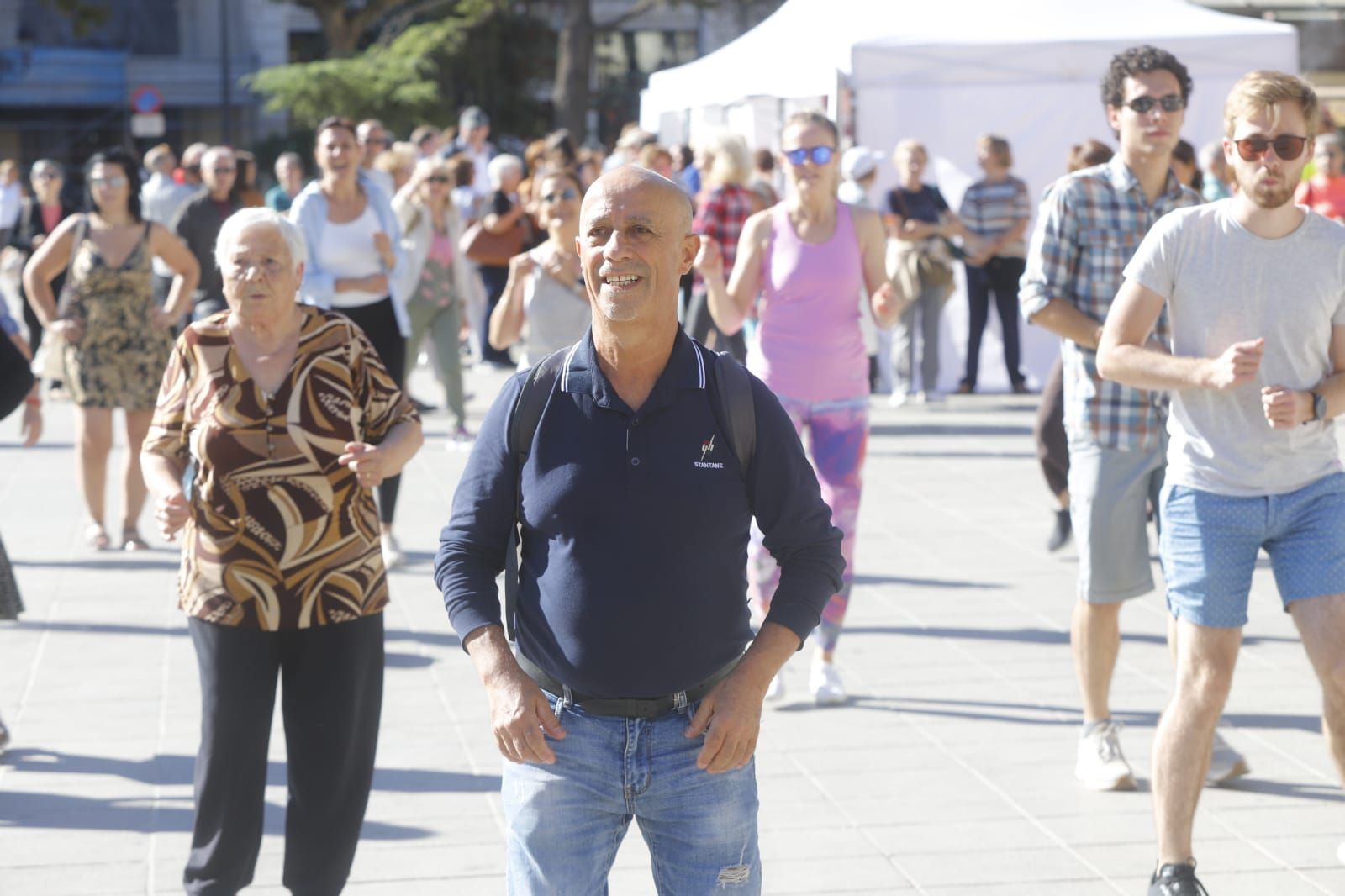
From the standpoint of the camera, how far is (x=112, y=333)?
9656mm

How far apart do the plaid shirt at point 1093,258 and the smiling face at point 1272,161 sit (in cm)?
113

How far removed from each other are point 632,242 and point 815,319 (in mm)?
3675

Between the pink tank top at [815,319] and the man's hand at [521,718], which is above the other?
the pink tank top at [815,319]

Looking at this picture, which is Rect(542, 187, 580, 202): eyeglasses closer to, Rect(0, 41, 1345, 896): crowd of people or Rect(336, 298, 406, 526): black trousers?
Rect(0, 41, 1345, 896): crowd of people

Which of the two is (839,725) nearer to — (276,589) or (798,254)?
(798,254)

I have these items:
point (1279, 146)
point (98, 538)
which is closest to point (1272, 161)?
point (1279, 146)

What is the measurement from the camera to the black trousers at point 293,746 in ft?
14.2

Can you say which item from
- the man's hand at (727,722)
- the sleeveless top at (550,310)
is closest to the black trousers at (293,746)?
the man's hand at (727,722)

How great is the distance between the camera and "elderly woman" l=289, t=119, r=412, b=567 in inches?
335

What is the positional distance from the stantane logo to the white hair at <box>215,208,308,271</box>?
1.68 metres

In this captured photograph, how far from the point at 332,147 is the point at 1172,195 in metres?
4.11

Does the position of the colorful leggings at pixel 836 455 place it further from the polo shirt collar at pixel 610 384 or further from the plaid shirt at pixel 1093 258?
the polo shirt collar at pixel 610 384

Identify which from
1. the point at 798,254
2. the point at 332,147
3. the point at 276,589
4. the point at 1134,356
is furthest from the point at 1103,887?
the point at 332,147

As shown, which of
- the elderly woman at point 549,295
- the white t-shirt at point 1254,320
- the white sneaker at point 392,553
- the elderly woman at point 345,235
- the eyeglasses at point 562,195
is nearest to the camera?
the white t-shirt at point 1254,320
